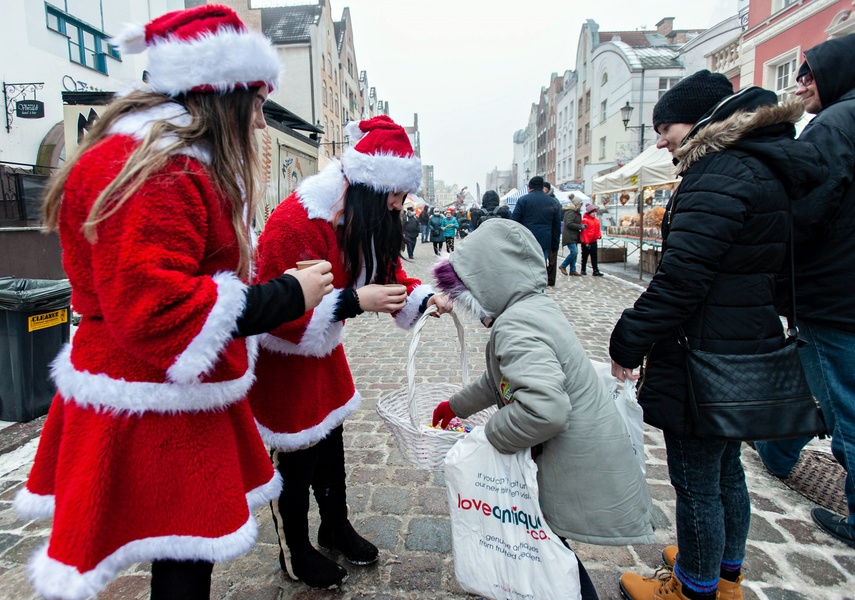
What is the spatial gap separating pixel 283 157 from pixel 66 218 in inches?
341

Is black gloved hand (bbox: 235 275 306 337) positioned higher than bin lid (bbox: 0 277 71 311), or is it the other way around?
black gloved hand (bbox: 235 275 306 337)

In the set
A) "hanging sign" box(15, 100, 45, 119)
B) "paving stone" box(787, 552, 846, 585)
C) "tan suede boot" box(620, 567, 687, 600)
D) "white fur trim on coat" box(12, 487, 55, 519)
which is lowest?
"paving stone" box(787, 552, 846, 585)

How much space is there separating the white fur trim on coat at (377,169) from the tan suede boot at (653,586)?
6.35ft

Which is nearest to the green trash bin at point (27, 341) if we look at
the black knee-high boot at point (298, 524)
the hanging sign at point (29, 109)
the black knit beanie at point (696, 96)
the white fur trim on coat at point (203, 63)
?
the black knee-high boot at point (298, 524)

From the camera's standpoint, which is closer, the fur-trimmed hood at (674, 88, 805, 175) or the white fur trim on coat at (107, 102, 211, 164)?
the white fur trim on coat at (107, 102, 211, 164)

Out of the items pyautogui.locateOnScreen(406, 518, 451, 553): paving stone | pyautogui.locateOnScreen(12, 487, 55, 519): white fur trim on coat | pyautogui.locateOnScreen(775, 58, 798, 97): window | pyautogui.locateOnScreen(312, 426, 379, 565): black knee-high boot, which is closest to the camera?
pyautogui.locateOnScreen(12, 487, 55, 519): white fur trim on coat

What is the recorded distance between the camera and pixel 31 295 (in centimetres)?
394

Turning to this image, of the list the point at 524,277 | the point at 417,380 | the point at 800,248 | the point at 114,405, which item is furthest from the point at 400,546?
the point at 417,380

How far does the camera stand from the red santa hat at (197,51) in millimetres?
1254

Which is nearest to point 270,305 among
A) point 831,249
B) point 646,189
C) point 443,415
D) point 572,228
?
point 443,415

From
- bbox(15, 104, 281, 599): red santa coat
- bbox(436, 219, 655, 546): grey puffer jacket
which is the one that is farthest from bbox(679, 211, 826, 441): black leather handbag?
bbox(15, 104, 281, 599): red santa coat

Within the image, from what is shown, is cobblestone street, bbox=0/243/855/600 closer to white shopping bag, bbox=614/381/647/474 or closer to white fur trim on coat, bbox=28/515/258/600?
white shopping bag, bbox=614/381/647/474

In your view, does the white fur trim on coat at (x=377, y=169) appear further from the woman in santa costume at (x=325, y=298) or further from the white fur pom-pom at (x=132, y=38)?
the white fur pom-pom at (x=132, y=38)

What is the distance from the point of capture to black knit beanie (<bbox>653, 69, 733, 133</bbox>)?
Answer: 190 centimetres
